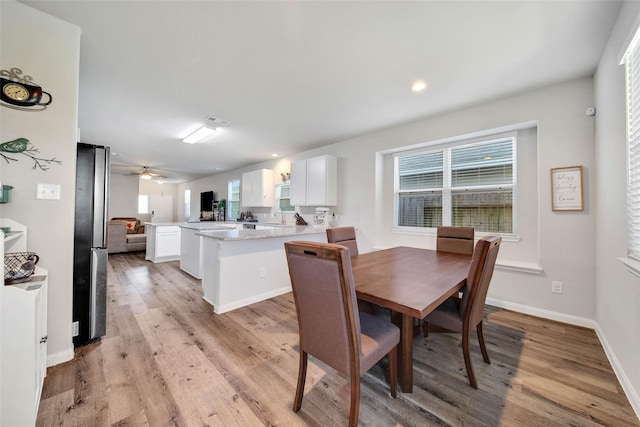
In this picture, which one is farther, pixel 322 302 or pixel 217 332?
pixel 217 332

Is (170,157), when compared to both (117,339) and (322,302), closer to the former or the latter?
(117,339)

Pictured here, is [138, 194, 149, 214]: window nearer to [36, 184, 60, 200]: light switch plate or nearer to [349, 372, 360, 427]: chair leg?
[36, 184, 60, 200]: light switch plate

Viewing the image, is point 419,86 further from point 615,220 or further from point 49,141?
point 49,141

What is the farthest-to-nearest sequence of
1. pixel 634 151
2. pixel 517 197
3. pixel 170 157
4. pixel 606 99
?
pixel 170 157 < pixel 517 197 < pixel 606 99 < pixel 634 151

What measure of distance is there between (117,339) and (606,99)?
467 centimetres

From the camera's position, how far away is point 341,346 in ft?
3.89

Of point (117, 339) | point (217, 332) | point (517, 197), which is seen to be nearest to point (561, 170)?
point (517, 197)

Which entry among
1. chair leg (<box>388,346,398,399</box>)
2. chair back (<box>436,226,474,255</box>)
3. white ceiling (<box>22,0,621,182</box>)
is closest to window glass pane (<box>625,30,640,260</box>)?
white ceiling (<box>22,0,621,182</box>)

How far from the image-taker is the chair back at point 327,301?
3.62 ft

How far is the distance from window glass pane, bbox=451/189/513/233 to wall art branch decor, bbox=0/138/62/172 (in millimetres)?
4172

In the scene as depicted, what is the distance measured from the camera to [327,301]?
118cm

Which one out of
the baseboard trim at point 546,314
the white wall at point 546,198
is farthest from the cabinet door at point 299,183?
the baseboard trim at point 546,314

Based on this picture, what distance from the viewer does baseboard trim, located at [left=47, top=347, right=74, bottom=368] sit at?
172 cm

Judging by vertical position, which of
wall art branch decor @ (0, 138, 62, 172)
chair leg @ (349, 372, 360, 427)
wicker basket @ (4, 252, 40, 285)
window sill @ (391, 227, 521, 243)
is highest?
wall art branch decor @ (0, 138, 62, 172)
